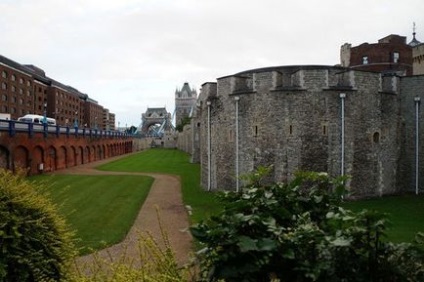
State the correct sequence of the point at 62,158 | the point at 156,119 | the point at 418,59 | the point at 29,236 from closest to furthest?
1. the point at 29,236
2. the point at 418,59
3. the point at 62,158
4. the point at 156,119

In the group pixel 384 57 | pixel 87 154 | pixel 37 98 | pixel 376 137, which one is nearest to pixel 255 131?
pixel 376 137

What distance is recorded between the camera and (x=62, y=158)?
3822cm

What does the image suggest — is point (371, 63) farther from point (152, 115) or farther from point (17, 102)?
point (152, 115)

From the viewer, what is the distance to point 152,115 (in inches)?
6447

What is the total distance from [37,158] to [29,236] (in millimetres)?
29497

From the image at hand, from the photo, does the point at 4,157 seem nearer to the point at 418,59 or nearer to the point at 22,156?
the point at 22,156

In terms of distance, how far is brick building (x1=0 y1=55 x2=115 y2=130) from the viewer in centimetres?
6619

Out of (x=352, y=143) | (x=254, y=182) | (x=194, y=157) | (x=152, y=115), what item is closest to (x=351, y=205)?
(x=352, y=143)

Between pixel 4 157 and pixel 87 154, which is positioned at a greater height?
pixel 4 157

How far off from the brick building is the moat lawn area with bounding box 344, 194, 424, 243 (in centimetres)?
4394

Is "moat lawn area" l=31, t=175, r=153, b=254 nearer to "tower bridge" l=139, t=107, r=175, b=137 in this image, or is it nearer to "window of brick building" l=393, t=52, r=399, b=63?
"window of brick building" l=393, t=52, r=399, b=63

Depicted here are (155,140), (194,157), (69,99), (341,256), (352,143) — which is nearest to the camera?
(341,256)

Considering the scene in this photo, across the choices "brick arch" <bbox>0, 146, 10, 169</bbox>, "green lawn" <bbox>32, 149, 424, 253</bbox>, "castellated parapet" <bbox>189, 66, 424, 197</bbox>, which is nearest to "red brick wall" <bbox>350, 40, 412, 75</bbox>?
"castellated parapet" <bbox>189, 66, 424, 197</bbox>

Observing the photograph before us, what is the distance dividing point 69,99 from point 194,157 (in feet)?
202
